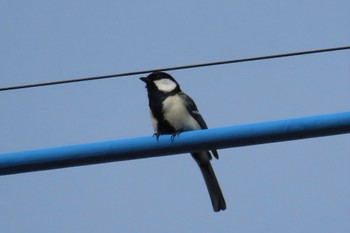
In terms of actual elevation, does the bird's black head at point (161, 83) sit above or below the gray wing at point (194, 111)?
above

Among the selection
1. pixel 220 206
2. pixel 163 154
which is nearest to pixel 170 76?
pixel 220 206

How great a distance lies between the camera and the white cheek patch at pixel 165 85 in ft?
24.8

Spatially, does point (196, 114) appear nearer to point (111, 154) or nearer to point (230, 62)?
point (230, 62)

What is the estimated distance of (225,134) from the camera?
4.32 meters

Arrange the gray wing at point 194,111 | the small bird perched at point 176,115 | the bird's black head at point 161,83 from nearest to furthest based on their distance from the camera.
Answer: the small bird perched at point 176,115
the gray wing at point 194,111
the bird's black head at point 161,83

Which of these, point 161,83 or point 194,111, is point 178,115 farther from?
point 161,83

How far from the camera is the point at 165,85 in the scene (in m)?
7.66

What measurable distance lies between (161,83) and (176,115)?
2.20 ft

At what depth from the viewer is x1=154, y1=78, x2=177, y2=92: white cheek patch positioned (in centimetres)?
757

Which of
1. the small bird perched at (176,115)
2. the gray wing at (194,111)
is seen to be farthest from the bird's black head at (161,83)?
the gray wing at (194,111)

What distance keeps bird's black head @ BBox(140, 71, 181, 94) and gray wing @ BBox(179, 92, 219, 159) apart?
130 millimetres

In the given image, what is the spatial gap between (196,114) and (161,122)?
448 millimetres

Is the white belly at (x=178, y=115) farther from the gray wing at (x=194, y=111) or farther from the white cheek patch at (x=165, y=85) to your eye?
the white cheek patch at (x=165, y=85)

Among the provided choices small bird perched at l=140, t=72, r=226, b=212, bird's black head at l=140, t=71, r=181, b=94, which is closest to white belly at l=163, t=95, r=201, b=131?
small bird perched at l=140, t=72, r=226, b=212
